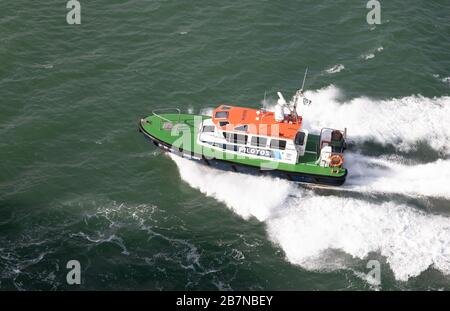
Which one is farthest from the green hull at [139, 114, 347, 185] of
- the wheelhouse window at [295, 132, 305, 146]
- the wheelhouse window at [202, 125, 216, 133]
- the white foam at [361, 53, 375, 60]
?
Result: the white foam at [361, 53, 375, 60]

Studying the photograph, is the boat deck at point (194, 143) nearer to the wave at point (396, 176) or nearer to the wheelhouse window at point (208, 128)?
the wheelhouse window at point (208, 128)

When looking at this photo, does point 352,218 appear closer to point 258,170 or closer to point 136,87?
point 258,170

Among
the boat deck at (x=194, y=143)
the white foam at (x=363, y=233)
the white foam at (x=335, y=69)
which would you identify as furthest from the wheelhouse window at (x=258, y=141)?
the white foam at (x=335, y=69)

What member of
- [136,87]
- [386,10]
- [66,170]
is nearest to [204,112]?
[136,87]

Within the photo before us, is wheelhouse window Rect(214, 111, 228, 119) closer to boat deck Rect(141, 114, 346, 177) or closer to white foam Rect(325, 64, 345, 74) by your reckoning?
boat deck Rect(141, 114, 346, 177)

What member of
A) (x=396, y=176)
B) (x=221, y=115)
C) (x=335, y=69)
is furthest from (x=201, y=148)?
(x=335, y=69)
